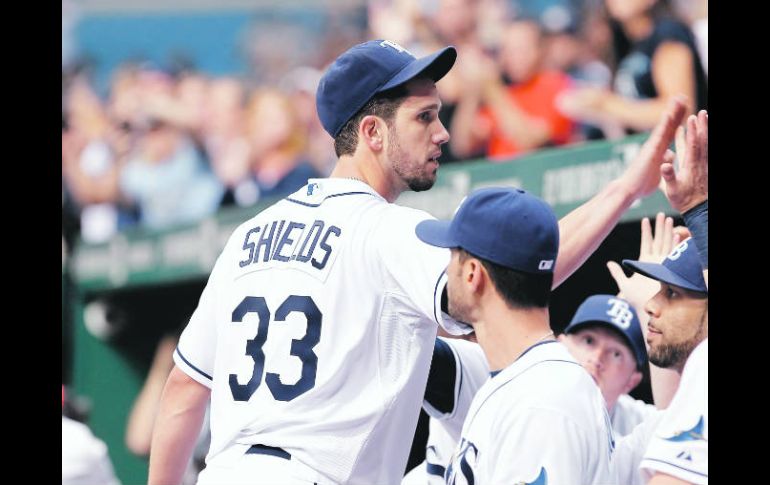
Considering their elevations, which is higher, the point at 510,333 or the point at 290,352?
the point at 510,333

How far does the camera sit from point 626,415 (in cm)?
353

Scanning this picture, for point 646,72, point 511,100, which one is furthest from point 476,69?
point 646,72

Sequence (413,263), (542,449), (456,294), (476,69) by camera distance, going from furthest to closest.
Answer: (476,69) → (413,263) → (456,294) → (542,449)

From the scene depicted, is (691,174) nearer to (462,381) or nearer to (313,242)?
(462,381)

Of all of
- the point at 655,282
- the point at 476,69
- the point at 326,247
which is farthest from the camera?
the point at 476,69

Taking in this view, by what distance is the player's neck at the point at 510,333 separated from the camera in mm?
1969

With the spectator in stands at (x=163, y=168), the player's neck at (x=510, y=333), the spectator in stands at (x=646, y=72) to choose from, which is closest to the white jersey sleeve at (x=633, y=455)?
the player's neck at (x=510, y=333)

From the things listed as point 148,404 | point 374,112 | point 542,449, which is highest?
point 374,112

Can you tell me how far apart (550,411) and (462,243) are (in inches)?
14.0

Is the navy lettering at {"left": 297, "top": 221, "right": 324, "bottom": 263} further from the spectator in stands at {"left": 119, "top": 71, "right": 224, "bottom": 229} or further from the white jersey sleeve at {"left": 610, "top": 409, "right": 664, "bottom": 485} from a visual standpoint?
the spectator in stands at {"left": 119, "top": 71, "right": 224, "bottom": 229}

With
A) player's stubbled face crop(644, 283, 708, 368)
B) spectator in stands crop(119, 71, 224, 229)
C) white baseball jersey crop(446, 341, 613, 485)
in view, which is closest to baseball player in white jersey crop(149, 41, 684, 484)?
white baseball jersey crop(446, 341, 613, 485)

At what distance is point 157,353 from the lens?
629cm

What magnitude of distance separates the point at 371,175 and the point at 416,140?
0.12 meters

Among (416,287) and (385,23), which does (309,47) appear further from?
(416,287)
